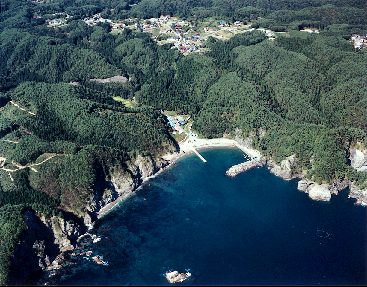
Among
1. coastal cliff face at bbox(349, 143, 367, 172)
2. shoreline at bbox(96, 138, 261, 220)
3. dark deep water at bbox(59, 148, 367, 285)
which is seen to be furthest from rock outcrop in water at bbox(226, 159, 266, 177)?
coastal cliff face at bbox(349, 143, 367, 172)

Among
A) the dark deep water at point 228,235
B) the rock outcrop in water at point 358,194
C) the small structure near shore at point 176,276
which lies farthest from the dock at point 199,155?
the small structure near shore at point 176,276

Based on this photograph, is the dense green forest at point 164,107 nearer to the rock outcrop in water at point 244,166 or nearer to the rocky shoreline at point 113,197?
the rocky shoreline at point 113,197

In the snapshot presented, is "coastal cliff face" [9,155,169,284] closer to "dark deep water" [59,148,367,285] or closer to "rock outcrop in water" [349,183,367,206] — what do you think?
"dark deep water" [59,148,367,285]

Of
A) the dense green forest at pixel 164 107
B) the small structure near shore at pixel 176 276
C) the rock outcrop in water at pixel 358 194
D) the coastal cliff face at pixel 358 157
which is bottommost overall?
the rock outcrop in water at pixel 358 194

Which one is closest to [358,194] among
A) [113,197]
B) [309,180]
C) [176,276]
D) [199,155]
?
[309,180]

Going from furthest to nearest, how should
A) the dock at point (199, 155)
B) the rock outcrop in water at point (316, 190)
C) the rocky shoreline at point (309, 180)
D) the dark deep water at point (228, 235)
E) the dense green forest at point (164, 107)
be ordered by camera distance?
the dock at point (199, 155) < the rocky shoreline at point (309, 180) < the rock outcrop in water at point (316, 190) < the dense green forest at point (164, 107) < the dark deep water at point (228, 235)

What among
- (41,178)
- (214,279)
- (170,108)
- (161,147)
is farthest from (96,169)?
(170,108)
